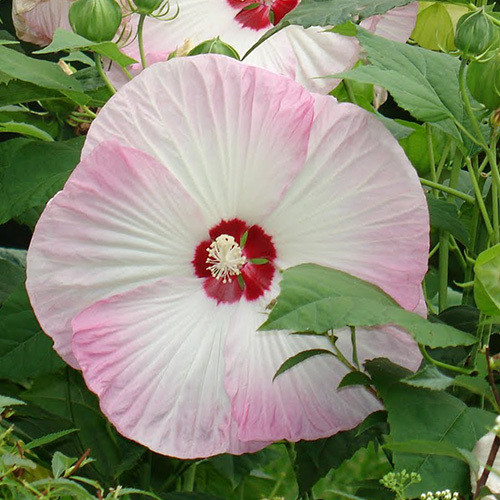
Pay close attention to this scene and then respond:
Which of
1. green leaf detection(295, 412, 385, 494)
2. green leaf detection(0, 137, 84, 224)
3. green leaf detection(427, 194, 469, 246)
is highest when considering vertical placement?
green leaf detection(0, 137, 84, 224)

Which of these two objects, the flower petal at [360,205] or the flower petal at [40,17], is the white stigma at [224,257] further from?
the flower petal at [40,17]

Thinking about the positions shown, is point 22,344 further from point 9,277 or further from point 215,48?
point 215,48

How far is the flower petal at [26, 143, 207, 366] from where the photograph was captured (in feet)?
1.98

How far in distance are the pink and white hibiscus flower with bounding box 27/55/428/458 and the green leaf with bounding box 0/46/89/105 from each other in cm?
9

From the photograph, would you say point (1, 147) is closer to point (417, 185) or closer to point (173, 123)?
point (173, 123)

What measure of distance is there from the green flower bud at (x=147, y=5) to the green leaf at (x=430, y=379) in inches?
10.9

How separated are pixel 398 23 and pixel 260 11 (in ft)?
0.32

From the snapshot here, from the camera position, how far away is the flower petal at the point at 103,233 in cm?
60

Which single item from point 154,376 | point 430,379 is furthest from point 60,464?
point 430,379

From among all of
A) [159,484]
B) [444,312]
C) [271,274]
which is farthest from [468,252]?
[159,484]

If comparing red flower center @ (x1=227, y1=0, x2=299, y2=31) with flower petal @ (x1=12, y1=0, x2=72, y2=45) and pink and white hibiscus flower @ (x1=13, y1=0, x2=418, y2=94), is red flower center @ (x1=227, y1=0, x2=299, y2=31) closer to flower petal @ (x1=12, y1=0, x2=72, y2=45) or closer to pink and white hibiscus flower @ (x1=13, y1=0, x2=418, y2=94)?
pink and white hibiscus flower @ (x1=13, y1=0, x2=418, y2=94)

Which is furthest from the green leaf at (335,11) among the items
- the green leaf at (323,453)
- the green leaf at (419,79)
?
the green leaf at (323,453)

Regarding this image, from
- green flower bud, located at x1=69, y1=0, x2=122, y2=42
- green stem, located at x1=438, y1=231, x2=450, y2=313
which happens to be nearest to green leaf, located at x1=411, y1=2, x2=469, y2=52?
green stem, located at x1=438, y1=231, x2=450, y2=313

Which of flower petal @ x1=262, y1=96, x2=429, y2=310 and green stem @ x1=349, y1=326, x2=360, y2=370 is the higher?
flower petal @ x1=262, y1=96, x2=429, y2=310
